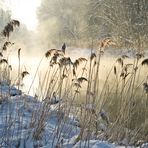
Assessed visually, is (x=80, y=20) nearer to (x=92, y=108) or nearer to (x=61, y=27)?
(x=61, y=27)

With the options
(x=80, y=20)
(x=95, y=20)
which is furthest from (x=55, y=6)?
(x=95, y=20)

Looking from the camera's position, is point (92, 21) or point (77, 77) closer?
point (77, 77)

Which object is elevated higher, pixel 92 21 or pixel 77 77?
pixel 92 21

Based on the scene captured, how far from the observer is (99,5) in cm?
2614

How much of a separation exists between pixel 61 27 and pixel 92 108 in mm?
33163

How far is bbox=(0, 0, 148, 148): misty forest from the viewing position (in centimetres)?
412

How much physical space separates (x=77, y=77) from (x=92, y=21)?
18.5 metres

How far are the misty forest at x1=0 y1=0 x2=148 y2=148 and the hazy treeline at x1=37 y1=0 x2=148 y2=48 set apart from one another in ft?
0.16

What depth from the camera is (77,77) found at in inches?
371

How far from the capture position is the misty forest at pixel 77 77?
412cm

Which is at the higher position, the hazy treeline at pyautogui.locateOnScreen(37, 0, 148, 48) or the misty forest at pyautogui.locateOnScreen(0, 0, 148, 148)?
the hazy treeline at pyautogui.locateOnScreen(37, 0, 148, 48)

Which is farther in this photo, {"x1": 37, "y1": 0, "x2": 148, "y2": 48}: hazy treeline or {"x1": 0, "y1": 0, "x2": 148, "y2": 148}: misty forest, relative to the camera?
{"x1": 37, "y1": 0, "x2": 148, "y2": 48}: hazy treeline

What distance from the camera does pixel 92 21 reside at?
2764 centimetres

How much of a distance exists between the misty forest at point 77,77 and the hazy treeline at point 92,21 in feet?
0.16
